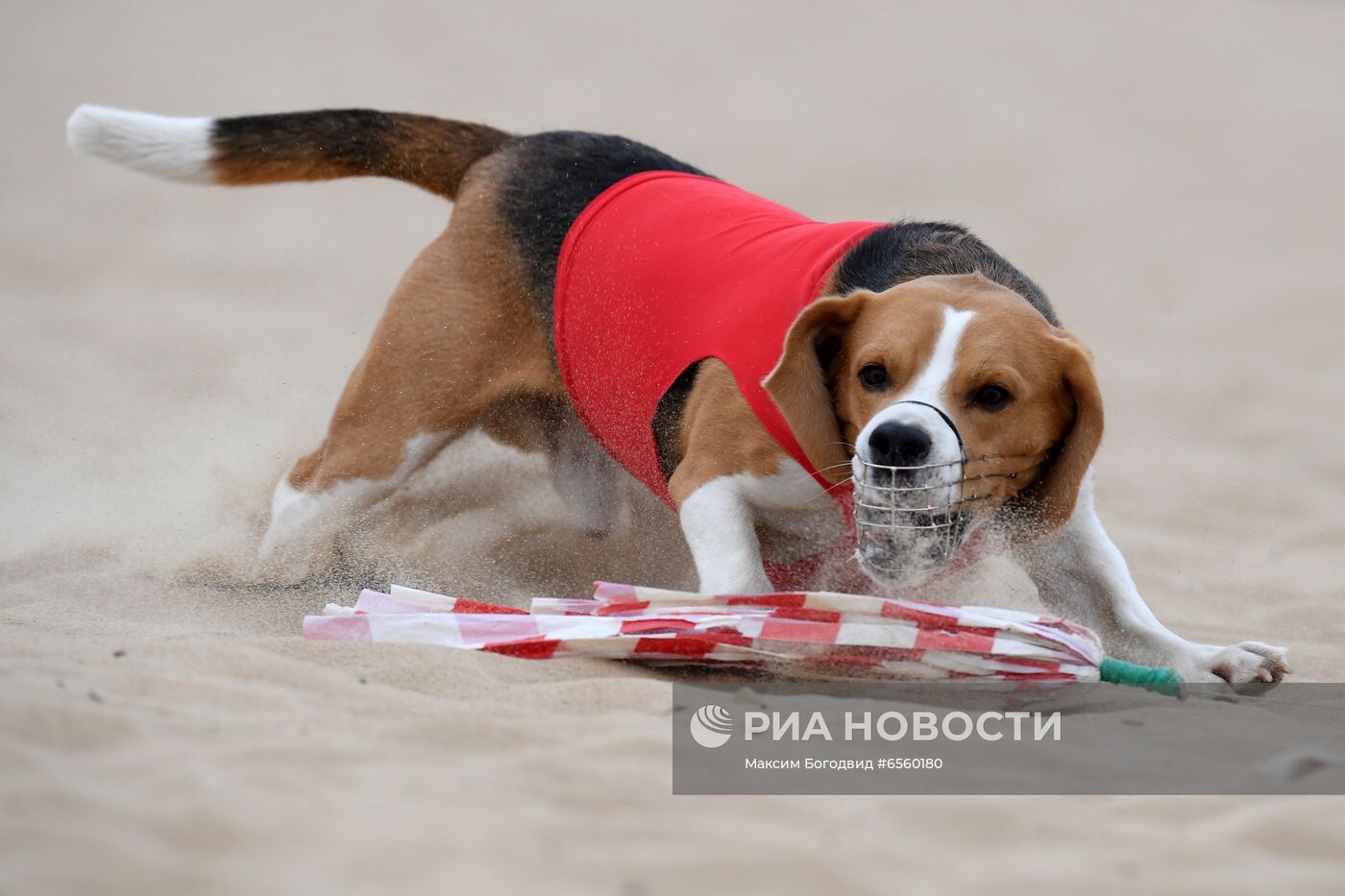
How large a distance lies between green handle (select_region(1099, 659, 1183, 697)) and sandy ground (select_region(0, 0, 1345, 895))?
62cm

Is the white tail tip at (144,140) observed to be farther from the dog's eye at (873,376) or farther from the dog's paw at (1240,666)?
the dog's paw at (1240,666)

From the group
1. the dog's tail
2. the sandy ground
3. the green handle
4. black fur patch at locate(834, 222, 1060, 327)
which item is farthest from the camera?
the dog's tail

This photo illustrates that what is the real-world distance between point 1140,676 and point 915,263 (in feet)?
3.67

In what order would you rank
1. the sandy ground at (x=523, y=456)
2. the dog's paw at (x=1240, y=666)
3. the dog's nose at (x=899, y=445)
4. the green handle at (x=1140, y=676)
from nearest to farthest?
the sandy ground at (x=523, y=456) < the dog's nose at (x=899, y=445) < the green handle at (x=1140, y=676) < the dog's paw at (x=1240, y=666)

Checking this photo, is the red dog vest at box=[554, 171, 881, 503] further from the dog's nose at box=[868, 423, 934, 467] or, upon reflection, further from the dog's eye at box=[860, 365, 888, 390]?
the dog's nose at box=[868, 423, 934, 467]

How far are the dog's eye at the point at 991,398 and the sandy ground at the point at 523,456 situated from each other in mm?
856

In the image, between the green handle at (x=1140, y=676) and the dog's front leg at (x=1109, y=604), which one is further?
the dog's front leg at (x=1109, y=604)

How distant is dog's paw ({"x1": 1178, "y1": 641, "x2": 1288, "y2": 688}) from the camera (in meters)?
3.47

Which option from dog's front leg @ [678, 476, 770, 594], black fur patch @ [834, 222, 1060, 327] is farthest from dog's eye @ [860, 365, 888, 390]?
dog's front leg @ [678, 476, 770, 594]

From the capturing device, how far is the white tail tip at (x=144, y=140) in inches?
177

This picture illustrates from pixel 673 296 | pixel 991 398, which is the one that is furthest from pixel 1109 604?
pixel 673 296

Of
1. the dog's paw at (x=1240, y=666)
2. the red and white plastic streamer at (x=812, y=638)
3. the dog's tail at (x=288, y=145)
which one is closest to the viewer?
the red and white plastic streamer at (x=812, y=638)

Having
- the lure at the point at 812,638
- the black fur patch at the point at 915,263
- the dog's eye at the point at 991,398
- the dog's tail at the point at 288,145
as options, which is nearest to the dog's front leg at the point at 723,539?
the lure at the point at 812,638

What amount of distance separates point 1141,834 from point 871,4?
450 inches
